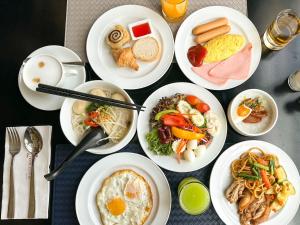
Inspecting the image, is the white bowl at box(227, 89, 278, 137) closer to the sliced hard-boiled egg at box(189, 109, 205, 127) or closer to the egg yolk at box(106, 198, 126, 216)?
the sliced hard-boiled egg at box(189, 109, 205, 127)

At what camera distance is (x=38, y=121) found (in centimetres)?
178

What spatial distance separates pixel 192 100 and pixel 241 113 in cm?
26

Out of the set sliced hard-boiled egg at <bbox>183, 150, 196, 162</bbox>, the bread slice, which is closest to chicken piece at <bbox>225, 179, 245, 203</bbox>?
sliced hard-boiled egg at <bbox>183, 150, 196, 162</bbox>

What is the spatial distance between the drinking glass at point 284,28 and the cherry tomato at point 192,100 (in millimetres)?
533

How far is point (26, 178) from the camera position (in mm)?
1719

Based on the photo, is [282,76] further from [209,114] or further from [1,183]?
[1,183]

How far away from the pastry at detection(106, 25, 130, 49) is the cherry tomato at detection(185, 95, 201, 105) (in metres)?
0.47

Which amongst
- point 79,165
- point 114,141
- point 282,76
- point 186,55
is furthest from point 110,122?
point 282,76

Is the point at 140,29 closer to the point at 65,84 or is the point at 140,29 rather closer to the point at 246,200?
the point at 65,84

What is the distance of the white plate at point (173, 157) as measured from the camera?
167 cm

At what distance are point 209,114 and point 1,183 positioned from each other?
1.16 meters

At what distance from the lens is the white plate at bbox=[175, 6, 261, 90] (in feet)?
5.74

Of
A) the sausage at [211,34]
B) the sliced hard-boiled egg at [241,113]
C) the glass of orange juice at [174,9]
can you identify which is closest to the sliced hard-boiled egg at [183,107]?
the sliced hard-boiled egg at [241,113]

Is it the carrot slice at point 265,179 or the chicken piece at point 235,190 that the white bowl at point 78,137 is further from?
the carrot slice at point 265,179
